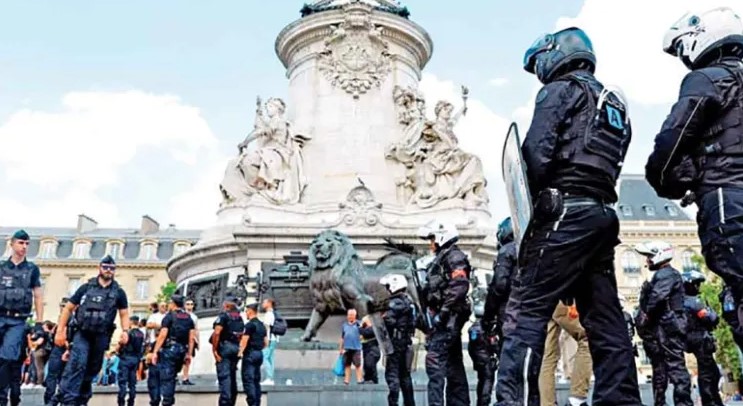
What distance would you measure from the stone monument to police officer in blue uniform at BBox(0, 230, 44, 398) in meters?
7.47

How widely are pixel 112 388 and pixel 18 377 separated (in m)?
3.19

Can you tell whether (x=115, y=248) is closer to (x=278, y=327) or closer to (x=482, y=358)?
(x=278, y=327)

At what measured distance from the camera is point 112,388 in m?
11.8

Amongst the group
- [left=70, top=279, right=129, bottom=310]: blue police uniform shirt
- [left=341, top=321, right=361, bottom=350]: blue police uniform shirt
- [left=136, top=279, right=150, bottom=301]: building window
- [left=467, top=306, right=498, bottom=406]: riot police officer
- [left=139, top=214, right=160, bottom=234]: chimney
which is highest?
[left=139, top=214, right=160, bottom=234]: chimney

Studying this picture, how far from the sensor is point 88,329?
7.57 m

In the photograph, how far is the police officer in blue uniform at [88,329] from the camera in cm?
745

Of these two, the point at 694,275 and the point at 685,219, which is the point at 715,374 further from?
the point at 685,219

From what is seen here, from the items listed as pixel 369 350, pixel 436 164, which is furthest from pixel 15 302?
pixel 436 164

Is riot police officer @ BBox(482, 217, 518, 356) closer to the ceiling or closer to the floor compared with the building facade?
closer to the floor

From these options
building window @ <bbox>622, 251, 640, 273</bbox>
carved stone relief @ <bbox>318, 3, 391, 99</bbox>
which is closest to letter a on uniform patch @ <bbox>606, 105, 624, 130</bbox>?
carved stone relief @ <bbox>318, 3, 391, 99</bbox>

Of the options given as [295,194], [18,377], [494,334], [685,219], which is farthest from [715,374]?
[685,219]

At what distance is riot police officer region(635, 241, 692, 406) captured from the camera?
25.0ft

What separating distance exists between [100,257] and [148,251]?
3828 millimetres

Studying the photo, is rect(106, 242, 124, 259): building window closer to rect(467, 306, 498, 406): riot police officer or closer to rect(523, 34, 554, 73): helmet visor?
rect(467, 306, 498, 406): riot police officer
